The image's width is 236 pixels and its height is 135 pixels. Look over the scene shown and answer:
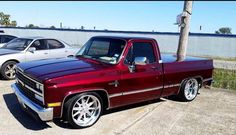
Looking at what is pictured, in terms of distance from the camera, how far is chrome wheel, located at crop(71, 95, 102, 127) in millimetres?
4996

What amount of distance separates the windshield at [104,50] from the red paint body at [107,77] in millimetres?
133

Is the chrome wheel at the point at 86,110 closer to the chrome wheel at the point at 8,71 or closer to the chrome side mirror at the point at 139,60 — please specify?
the chrome side mirror at the point at 139,60

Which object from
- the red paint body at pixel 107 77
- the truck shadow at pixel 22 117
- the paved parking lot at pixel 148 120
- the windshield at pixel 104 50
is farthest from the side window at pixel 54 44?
the red paint body at pixel 107 77

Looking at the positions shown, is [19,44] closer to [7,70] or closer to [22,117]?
[7,70]

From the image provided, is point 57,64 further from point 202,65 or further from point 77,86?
point 202,65

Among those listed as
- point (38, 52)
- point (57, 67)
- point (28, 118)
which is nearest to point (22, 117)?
point (28, 118)

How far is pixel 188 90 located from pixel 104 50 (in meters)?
2.80

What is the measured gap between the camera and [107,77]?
522cm

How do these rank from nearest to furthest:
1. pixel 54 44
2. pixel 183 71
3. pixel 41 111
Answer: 1. pixel 41 111
2. pixel 183 71
3. pixel 54 44

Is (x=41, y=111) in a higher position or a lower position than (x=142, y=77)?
lower

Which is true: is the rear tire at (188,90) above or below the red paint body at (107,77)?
below

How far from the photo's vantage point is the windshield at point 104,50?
5703 mm

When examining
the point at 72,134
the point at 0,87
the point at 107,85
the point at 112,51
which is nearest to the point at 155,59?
the point at 112,51

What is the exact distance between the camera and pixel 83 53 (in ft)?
21.0
